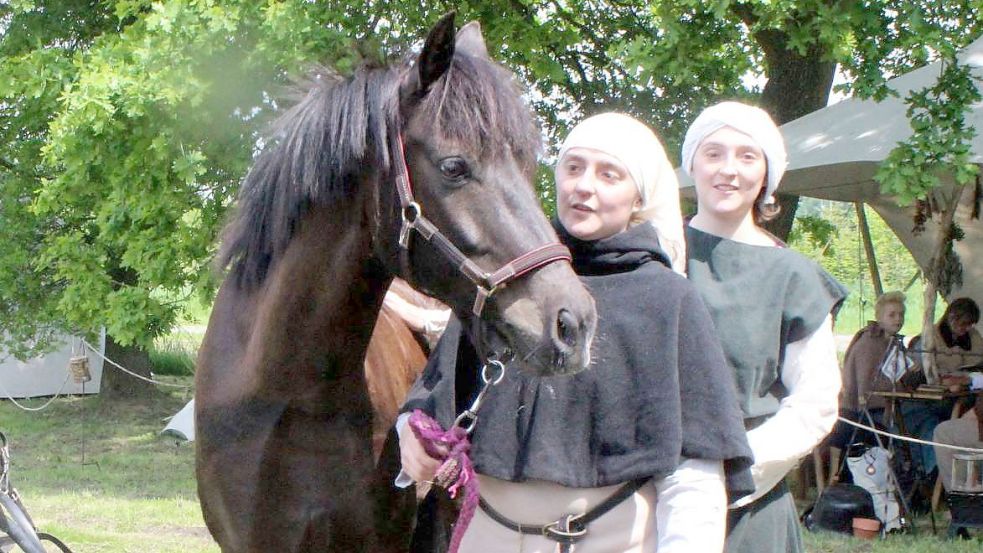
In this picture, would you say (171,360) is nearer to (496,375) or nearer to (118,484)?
(118,484)

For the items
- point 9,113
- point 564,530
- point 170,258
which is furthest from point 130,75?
point 564,530

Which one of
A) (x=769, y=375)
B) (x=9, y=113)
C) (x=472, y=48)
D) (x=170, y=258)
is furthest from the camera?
(x=9, y=113)

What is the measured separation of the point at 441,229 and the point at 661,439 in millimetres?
657

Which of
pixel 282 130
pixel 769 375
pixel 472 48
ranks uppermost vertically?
pixel 472 48

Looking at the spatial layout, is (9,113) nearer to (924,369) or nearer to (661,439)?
(924,369)

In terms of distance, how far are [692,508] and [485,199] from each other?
73 centimetres

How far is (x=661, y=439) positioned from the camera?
5.71 feet

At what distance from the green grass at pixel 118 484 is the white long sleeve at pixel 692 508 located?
15.6 ft

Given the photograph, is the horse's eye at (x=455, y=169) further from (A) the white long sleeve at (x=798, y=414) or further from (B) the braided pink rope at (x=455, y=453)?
(A) the white long sleeve at (x=798, y=414)

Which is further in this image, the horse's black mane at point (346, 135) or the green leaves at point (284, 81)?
the green leaves at point (284, 81)

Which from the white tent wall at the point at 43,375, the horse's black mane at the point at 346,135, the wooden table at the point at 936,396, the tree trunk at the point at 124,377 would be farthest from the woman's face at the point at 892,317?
the white tent wall at the point at 43,375

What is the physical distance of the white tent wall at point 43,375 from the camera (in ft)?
51.0

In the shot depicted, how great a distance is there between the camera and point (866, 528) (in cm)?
640

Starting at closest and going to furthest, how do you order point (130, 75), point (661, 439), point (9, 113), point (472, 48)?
point (661, 439) → point (472, 48) → point (130, 75) → point (9, 113)
